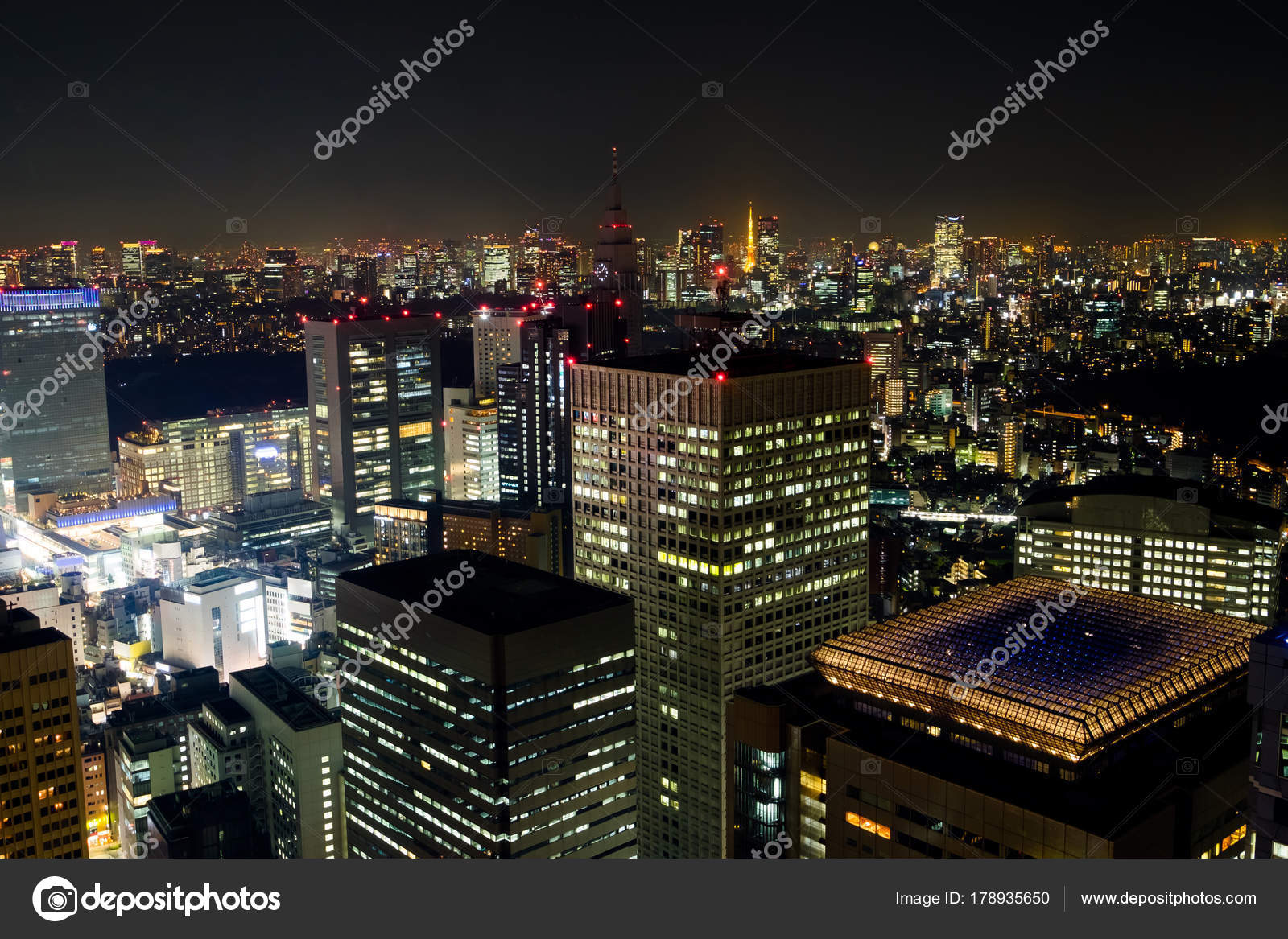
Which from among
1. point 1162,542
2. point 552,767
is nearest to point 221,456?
point 1162,542

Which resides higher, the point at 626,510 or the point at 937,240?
the point at 937,240

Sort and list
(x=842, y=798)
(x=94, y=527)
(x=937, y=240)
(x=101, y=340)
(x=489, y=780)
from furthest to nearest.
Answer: (x=937, y=240) < (x=101, y=340) < (x=94, y=527) < (x=489, y=780) < (x=842, y=798)

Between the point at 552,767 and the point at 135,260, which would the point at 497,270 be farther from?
the point at 552,767

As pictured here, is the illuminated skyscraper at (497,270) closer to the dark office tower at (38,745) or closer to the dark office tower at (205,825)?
the dark office tower at (205,825)

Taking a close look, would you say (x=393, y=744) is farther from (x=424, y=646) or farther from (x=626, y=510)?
(x=626, y=510)

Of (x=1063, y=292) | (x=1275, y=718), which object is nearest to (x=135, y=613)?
(x=1275, y=718)
